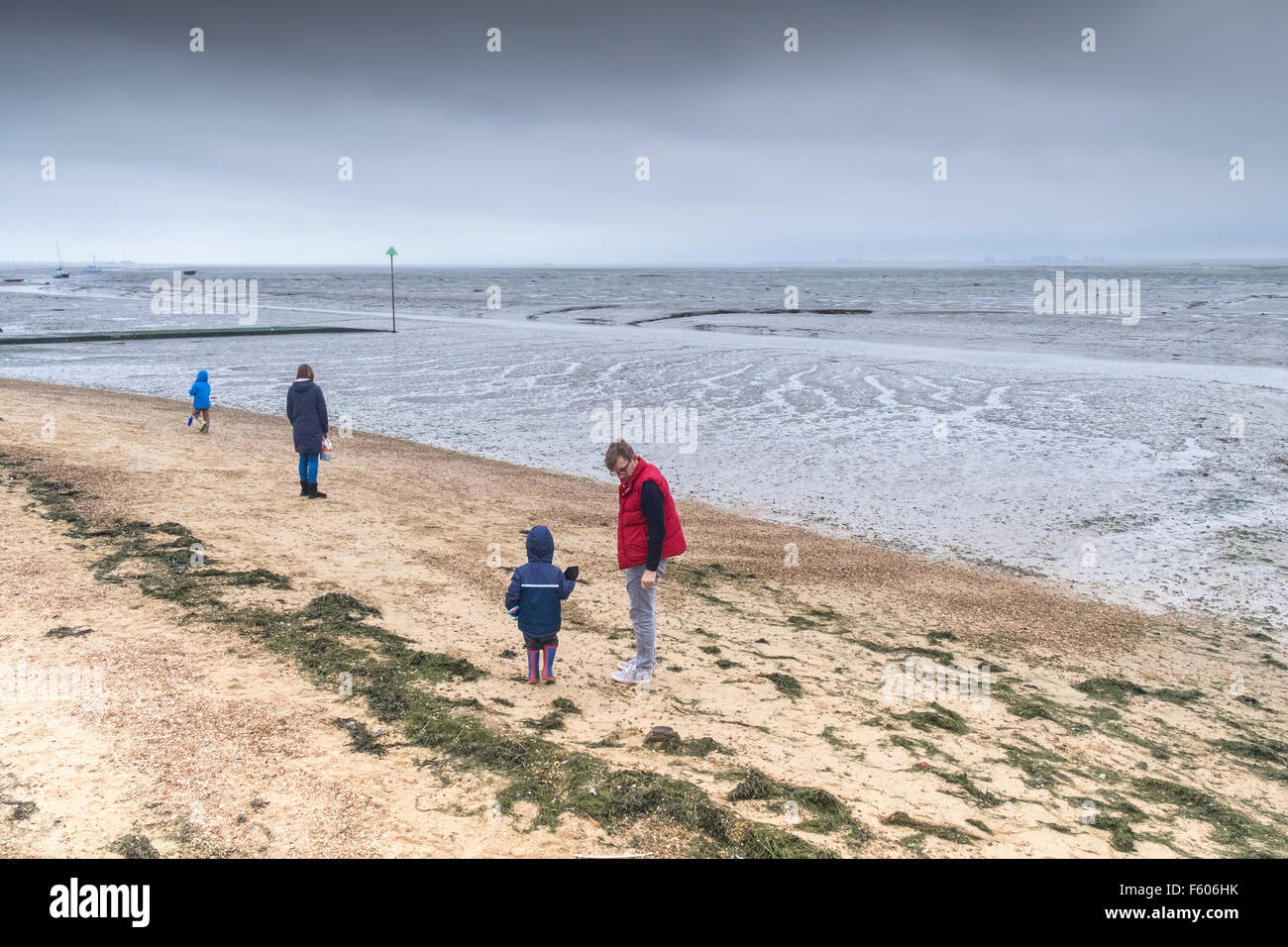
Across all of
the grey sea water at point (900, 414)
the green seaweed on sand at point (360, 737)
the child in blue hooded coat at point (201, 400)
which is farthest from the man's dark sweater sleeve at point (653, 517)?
the child in blue hooded coat at point (201, 400)

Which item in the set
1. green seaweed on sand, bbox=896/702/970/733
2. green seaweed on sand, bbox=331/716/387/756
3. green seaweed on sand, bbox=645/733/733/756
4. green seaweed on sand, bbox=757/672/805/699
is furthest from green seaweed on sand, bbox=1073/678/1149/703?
green seaweed on sand, bbox=331/716/387/756

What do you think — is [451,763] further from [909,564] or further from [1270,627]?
[1270,627]

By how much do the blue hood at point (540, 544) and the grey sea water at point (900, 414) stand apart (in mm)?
6187

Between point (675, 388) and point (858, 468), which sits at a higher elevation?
point (675, 388)

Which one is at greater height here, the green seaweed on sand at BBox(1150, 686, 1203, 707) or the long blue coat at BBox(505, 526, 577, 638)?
the long blue coat at BBox(505, 526, 577, 638)

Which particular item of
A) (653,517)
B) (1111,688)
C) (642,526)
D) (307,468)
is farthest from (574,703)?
(307,468)

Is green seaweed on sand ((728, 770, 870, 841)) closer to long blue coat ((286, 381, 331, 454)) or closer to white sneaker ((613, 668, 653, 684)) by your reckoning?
white sneaker ((613, 668, 653, 684))

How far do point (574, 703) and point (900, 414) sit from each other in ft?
59.7

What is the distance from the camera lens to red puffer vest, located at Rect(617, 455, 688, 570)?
256 inches

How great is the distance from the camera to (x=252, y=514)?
37.0 feet

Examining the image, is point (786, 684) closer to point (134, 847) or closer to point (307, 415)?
point (134, 847)

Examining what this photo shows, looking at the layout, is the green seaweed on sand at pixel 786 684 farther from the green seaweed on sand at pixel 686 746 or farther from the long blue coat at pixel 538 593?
the long blue coat at pixel 538 593
